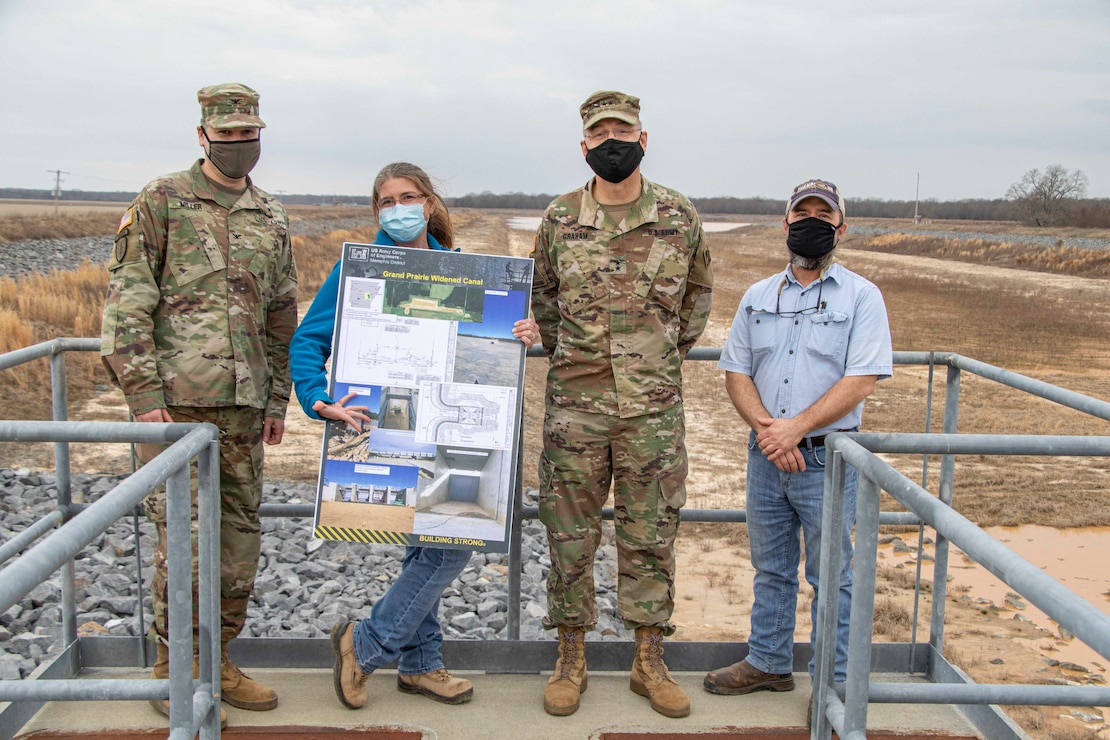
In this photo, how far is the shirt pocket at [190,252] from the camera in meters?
3.44

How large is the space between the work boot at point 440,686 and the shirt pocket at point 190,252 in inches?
67.9

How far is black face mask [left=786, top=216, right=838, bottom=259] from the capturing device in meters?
3.58

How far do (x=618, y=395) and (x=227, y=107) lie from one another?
71.0 inches

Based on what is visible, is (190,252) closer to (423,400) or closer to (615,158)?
(423,400)

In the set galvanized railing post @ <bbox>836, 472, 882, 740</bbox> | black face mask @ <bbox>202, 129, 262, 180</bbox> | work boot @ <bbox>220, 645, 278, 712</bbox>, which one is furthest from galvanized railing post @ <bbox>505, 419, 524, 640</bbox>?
galvanized railing post @ <bbox>836, 472, 882, 740</bbox>

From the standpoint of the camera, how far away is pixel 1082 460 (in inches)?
443

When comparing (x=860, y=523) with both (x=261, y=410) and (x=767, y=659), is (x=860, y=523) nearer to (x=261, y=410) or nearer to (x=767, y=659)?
(x=767, y=659)

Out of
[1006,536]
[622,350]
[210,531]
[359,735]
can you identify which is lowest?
[1006,536]

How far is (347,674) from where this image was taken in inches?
137

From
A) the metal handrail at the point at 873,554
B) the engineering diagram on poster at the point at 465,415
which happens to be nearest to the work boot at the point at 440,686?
the engineering diagram on poster at the point at 465,415

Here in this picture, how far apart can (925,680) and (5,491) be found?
7.67 meters

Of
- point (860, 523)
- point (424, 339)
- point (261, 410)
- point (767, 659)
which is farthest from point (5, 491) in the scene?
point (860, 523)

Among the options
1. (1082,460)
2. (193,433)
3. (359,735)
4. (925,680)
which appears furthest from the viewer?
(1082,460)

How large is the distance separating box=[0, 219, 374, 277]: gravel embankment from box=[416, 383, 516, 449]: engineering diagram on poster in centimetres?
2637
